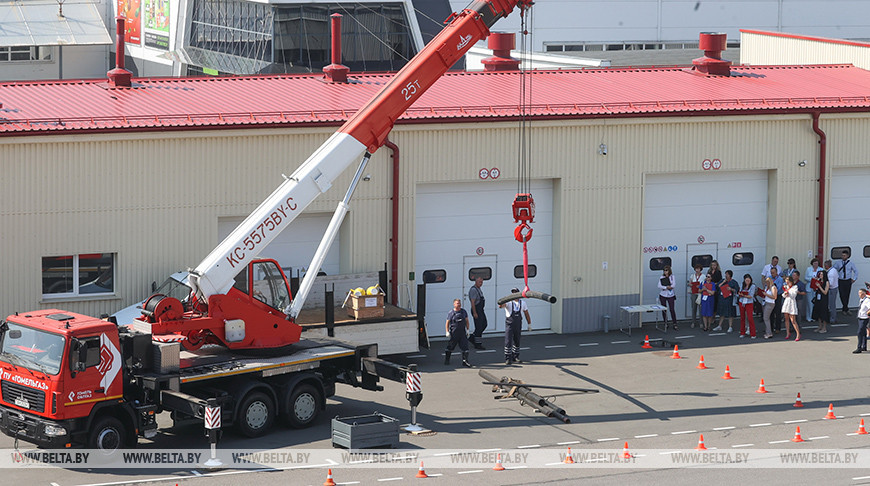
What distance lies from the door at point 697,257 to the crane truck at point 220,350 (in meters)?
10.2

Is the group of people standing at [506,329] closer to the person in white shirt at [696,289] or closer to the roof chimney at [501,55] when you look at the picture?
the person in white shirt at [696,289]

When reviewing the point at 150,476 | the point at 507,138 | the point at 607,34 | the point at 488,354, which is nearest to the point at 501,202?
the point at 507,138

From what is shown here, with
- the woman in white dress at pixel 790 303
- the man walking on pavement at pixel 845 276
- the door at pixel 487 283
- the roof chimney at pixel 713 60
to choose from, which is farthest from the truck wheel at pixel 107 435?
the roof chimney at pixel 713 60

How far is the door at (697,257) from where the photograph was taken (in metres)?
30.6

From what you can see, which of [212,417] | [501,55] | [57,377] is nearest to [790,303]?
[501,55]

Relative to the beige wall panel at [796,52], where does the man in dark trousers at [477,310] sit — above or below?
below

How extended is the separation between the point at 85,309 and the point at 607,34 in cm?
4513

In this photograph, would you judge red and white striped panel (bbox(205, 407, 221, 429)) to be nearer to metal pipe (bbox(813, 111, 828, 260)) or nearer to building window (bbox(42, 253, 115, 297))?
building window (bbox(42, 253, 115, 297))

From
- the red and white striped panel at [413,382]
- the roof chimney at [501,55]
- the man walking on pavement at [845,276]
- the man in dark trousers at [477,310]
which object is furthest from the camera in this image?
the roof chimney at [501,55]

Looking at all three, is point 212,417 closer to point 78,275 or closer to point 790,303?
point 78,275

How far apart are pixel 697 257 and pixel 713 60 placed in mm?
6529

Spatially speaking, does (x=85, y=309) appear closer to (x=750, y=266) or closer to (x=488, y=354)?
(x=488, y=354)

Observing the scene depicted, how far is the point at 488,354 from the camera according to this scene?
27.1 meters

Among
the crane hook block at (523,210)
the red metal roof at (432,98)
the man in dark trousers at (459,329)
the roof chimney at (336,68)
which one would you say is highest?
the roof chimney at (336,68)
